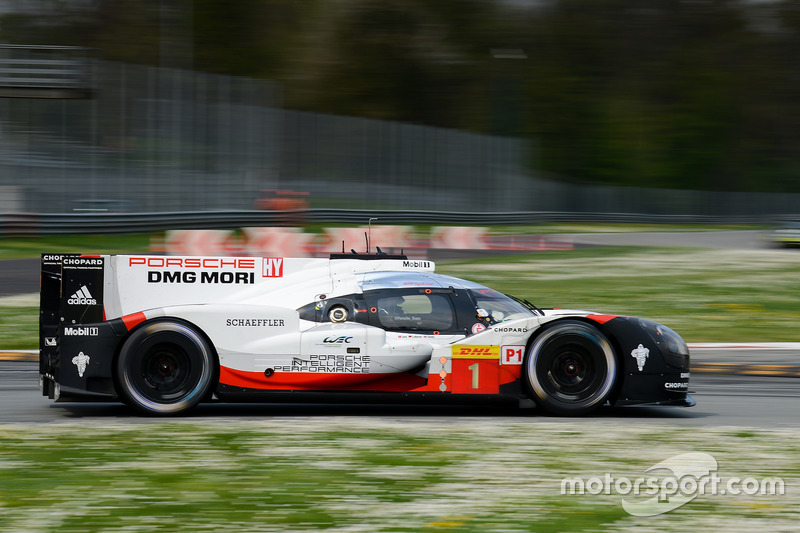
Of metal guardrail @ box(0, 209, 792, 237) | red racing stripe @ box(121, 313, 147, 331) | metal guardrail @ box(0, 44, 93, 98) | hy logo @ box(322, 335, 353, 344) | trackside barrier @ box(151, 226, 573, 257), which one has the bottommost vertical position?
hy logo @ box(322, 335, 353, 344)

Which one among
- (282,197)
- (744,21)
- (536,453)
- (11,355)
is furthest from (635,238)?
(744,21)

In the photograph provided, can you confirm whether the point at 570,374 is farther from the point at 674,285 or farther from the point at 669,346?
the point at 674,285

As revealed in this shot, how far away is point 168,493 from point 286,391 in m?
2.19

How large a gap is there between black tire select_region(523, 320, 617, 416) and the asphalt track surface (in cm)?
14

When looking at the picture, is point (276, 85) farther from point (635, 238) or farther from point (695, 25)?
point (695, 25)

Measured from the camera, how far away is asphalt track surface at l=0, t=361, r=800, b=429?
764 cm

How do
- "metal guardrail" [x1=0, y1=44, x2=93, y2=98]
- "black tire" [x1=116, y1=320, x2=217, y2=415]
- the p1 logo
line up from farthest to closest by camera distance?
"metal guardrail" [x1=0, y1=44, x2=93, y2=98] → the p1 logo → "black tire" [x1=116, y1=320, x2=217, y2=415]

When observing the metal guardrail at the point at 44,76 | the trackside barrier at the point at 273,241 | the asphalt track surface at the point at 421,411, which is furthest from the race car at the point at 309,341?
the metal guardrail at the point at 44,76

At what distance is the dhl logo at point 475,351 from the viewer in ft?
24.6

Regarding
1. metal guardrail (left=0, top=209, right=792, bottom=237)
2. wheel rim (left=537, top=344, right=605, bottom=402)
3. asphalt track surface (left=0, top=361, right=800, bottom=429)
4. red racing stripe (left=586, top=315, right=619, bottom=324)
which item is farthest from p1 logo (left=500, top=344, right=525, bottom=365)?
metal guardrail (left=0, top=209, right=792, bottom=237)

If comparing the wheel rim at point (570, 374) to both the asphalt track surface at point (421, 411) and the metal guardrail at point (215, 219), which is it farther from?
the metal guardrail at point (215, 219)

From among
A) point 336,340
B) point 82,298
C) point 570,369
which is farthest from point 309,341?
point 570,369

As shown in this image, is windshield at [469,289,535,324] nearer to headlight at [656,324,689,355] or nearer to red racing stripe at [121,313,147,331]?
headlight at [656,324,689,355]

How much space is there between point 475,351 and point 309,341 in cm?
127
